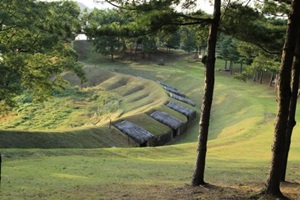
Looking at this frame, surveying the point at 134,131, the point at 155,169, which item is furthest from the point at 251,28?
the point at 134,131

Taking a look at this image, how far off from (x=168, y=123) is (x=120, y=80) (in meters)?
29.4

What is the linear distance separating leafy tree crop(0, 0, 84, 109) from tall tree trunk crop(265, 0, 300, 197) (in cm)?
1534

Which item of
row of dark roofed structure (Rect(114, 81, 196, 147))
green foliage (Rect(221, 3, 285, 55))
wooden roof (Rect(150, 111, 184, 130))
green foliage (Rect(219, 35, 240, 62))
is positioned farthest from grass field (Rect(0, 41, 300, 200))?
green foliage (Rect(219, 35, 240, 62))

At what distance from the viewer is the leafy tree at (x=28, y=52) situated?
25000mm

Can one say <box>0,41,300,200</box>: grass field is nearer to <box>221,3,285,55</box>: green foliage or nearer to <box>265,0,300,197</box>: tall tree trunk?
<box>265,0,300,197</box>: tall tree trunk

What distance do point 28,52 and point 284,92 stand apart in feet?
76.4

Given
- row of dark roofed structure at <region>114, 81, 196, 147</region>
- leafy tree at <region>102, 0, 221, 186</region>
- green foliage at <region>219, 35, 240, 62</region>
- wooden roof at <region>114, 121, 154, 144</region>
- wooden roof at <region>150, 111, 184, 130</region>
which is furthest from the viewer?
green foliage at <region>219, 35, 240, 62</region>

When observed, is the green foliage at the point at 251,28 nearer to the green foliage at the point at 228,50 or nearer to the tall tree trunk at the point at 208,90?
the tall tree trunk at the point at 208,90

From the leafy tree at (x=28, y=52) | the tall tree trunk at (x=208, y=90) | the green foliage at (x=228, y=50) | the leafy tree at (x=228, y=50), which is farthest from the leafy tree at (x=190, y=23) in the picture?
the leafy tree at (x=228, y=50)

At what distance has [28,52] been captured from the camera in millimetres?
28984

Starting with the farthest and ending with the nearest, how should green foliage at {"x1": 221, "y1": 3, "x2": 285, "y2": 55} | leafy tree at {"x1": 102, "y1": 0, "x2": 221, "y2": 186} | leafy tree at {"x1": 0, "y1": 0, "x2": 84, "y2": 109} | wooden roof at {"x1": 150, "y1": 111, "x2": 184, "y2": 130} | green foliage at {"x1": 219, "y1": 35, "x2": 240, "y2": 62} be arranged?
green foliage at {"x1": 219, "y1": 35, "x2": 240, "y2": 62}
wooden roof at {"x1": 150, "y1": 111, "x2": 184, "y2": 130}
leafy tree at {"x1": 0, "y1": 0, "x2": 84, "y2": 109}
green foliage at {"x1": 221, "y1": 3, "x2": 285, "y2": 55}
leafy tree at {"x1": 102, "y1": 0, "x2": 221, "y2": 186}

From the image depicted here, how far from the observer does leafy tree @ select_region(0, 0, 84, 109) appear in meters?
25.0

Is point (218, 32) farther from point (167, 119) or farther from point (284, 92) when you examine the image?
point (167, 119)

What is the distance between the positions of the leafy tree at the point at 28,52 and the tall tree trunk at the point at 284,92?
15.3 metres
